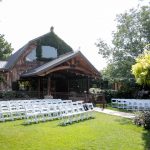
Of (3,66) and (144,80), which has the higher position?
(3,66)

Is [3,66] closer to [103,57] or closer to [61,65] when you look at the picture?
[61,65]

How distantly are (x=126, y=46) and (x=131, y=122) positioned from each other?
19128 millimetres

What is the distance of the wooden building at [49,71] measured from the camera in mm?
31000

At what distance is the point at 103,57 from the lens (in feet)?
123

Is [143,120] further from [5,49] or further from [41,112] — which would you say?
[5,49]

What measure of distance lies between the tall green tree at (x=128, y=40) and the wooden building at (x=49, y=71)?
373cm

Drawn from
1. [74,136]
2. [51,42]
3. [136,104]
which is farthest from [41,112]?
[51,42]

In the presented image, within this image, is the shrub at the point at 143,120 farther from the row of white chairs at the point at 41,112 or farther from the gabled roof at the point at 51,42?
the gabled roof at the point at 51,42

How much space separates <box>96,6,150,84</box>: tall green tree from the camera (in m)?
34.8

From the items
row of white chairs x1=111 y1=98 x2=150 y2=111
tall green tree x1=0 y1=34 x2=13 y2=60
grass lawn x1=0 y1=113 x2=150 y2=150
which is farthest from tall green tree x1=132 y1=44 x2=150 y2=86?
tall green tree x1=0 y1=34 x2=13 y2=60

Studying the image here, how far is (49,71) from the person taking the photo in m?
28.9

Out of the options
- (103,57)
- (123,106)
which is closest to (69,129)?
(123,106)

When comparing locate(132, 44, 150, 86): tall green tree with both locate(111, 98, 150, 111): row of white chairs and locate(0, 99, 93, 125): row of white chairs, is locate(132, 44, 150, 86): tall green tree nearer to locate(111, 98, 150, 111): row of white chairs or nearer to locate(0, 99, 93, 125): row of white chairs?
locate(0, 99, 93, 125): row of white chairs

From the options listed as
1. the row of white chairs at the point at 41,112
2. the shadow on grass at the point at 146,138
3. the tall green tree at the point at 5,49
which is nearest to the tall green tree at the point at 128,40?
the row of white chairs at the point at 41,112
